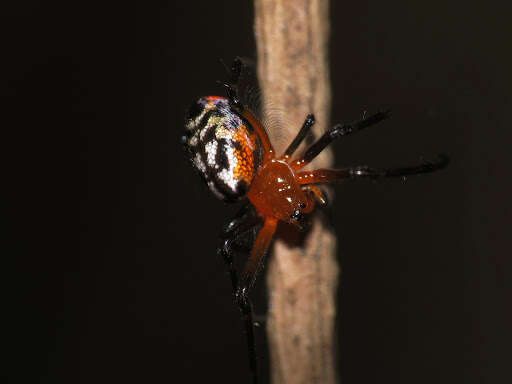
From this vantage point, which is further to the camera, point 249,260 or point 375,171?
point 249,260

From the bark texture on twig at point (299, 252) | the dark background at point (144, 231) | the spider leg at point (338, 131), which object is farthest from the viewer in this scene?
the dark background at point (144, 231)

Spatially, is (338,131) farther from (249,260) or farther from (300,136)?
(249,260)

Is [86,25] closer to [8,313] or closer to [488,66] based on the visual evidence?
[8,313]

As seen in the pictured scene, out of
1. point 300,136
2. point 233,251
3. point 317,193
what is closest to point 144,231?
point 233,251

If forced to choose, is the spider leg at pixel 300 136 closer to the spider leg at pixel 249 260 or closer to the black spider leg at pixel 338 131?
the black spider leg at pixel 338 131

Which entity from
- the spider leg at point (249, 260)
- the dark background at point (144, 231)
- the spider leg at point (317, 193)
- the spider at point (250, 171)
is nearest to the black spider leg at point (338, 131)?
the spider at point (250, 171)
